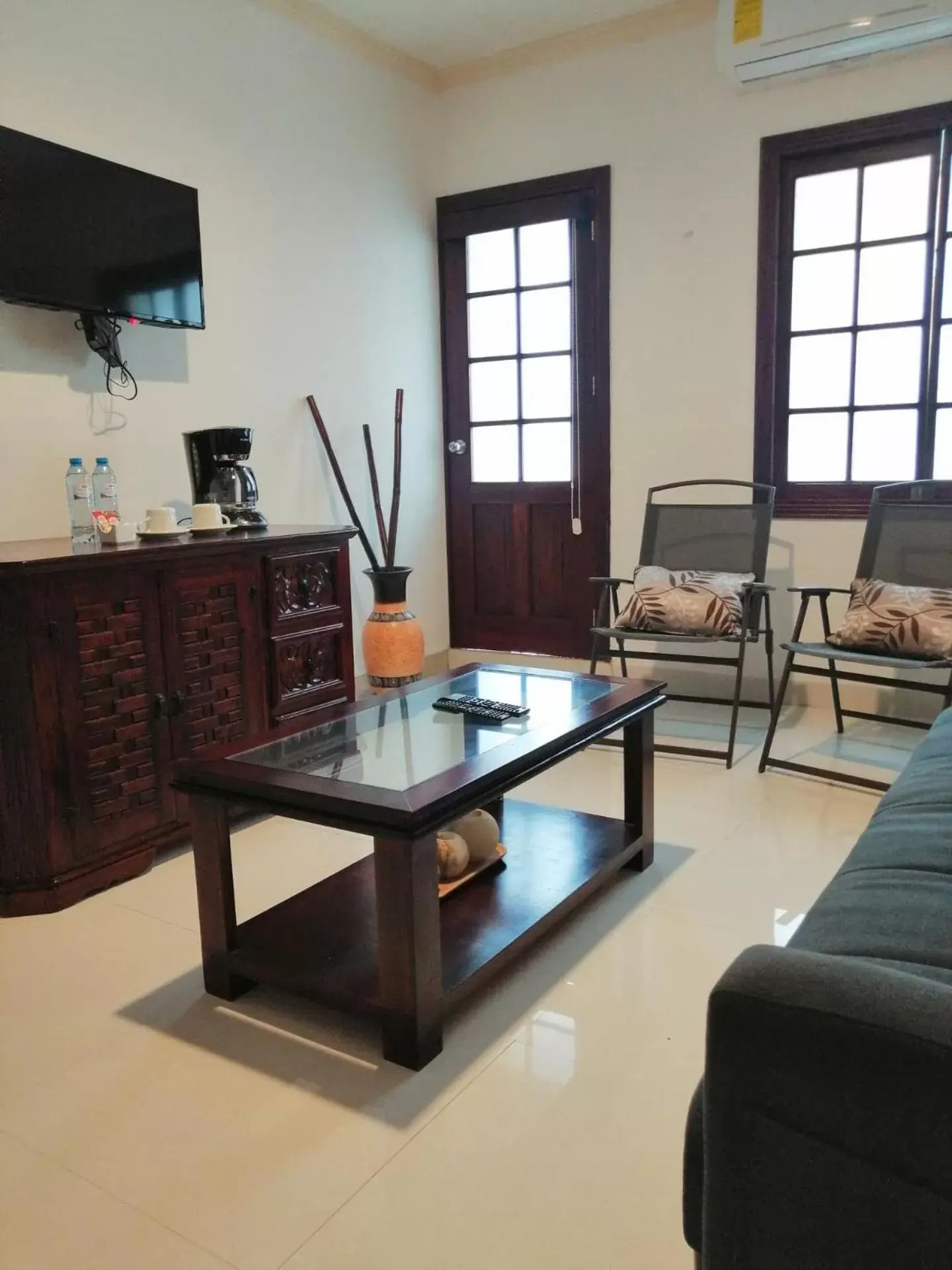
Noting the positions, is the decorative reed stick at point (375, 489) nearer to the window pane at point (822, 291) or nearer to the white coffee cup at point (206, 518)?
the white coffee cup at point (206, 518)

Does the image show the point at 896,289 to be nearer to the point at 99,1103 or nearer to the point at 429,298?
the point at 429,298

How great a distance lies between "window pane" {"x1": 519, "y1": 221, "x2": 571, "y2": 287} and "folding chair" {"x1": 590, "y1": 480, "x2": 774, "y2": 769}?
110cm

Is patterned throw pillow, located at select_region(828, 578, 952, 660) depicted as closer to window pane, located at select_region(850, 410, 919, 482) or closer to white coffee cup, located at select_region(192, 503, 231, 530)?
window pane, located at select_region(850, 410, 919, 482)

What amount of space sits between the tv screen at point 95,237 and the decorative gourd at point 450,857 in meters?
1.78

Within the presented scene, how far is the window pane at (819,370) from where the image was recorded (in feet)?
11.9

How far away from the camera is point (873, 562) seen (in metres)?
3.23

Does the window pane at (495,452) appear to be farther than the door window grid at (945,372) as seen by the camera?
Yes

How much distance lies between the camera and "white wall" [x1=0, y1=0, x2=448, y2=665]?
2.74 m

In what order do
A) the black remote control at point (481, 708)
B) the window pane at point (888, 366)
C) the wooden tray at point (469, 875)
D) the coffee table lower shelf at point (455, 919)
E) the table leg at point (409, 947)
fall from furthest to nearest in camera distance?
the window pane at point (888, 366), the black remote control at point (481, 708), the wooden tray at point (469, 875), the coffee table lower shelf at point (455, 919), the table leg at point (409, 947)

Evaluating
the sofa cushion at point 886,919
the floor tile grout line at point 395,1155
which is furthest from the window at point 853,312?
the floor tile grout line at point 395,1155

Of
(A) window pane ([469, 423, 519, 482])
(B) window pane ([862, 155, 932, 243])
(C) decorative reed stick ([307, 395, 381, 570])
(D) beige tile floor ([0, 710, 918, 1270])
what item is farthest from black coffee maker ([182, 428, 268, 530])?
(B) window pane ([862, 155, 932, 243])

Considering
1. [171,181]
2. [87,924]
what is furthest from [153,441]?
[87,924]

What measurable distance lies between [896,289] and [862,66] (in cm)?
76

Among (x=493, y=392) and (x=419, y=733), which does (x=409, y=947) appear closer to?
(x=419, y=733)
